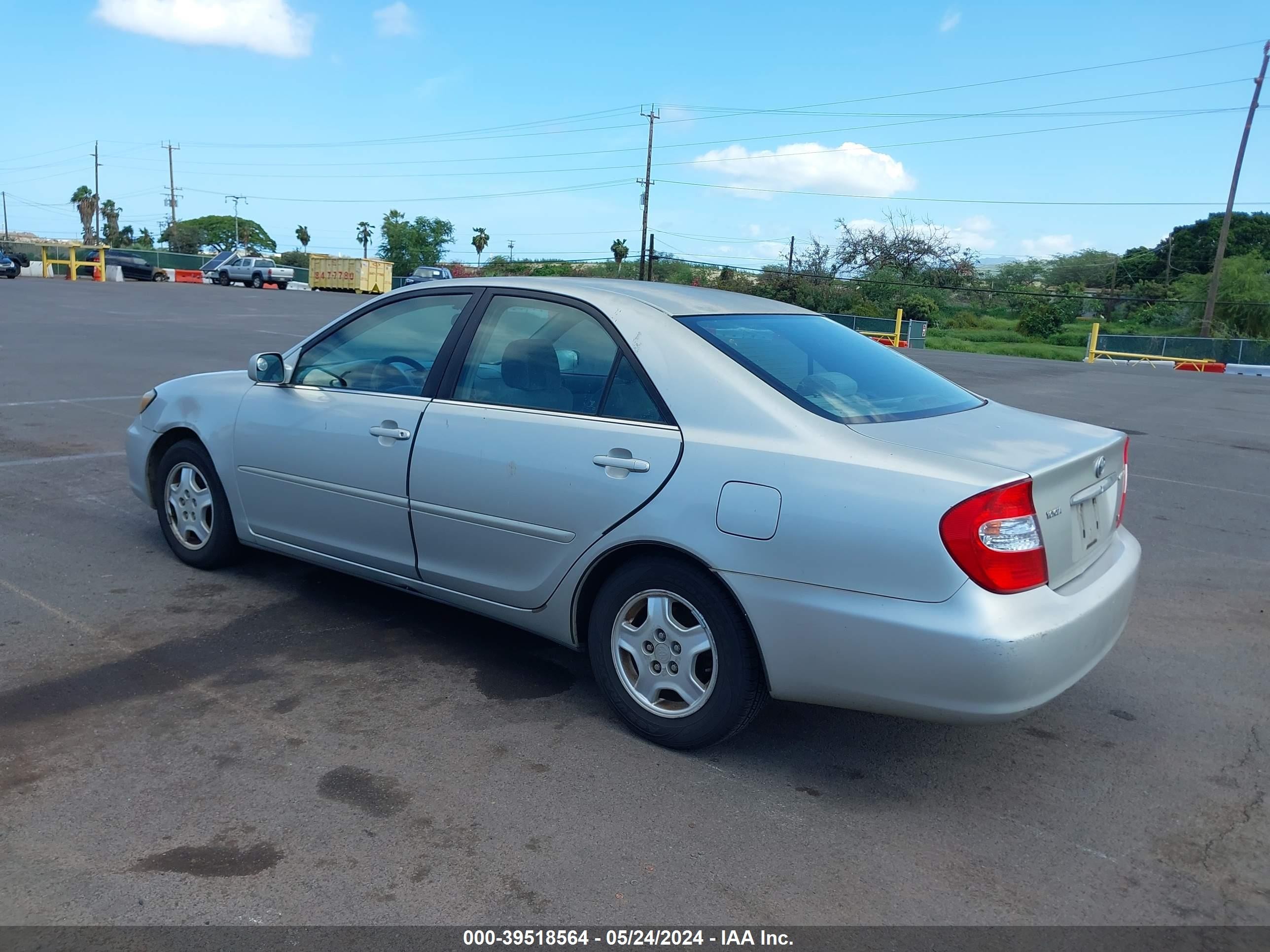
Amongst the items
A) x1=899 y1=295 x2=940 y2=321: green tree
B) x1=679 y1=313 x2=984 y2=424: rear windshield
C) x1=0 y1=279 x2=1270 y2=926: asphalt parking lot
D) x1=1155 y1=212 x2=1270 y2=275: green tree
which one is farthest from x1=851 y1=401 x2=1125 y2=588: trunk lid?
x1=1155 y1=212 x2=1270 y2=275: green tree

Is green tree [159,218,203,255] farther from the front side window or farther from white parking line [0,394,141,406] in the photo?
the front side window

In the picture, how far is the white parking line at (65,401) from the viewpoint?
10.4 m

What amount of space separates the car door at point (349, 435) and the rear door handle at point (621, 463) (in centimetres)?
99

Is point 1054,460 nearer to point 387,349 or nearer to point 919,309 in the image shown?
point 387,349

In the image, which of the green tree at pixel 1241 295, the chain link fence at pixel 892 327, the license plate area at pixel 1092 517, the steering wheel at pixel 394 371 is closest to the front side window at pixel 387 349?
the steering wheel at pixel 394 371

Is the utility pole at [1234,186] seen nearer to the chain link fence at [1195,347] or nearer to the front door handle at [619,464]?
the chain link fence at [1195,347]

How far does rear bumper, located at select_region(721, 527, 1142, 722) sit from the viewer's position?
3.00 metres

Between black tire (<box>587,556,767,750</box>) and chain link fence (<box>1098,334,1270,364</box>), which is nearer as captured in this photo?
black tire (<box>587,556,767,750</box>)

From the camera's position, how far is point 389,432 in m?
4.31

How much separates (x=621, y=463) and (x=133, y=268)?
55.5 m

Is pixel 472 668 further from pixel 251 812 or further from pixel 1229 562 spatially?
pixel 1229 562

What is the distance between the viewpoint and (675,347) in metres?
3.72

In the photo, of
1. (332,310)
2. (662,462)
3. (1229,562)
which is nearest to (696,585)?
(662,462)

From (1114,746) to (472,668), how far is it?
2.52m
